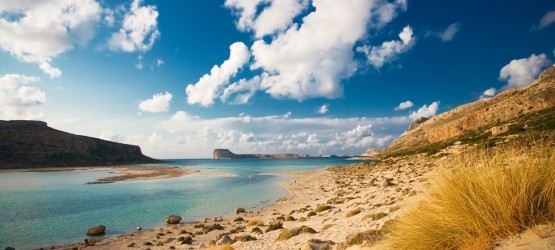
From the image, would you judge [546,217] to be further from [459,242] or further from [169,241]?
[169,241]

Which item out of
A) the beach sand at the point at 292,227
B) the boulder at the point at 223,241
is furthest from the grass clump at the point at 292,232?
the boulder at the point at 223,241

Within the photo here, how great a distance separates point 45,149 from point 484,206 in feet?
595

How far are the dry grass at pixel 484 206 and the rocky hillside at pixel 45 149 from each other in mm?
153698

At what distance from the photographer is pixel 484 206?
186 inches

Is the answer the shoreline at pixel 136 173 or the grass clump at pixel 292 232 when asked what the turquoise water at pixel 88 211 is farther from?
the shoreline at pixel 136 173

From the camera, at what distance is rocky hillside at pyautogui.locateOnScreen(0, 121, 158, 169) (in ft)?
410

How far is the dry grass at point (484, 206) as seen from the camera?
4469 mm

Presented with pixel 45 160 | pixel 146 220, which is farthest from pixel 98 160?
pixel 146 220

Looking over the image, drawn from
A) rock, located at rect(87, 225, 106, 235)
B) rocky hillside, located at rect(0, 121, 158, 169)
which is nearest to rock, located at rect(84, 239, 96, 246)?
rock, located at rect(87, 225, 106, 235)

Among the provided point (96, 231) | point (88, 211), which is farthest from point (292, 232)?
point (88, 211)

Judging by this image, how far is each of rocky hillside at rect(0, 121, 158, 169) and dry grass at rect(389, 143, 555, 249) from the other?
153698 millimetres

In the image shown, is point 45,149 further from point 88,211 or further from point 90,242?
point 90,242

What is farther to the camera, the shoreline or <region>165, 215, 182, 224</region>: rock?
the shoreline

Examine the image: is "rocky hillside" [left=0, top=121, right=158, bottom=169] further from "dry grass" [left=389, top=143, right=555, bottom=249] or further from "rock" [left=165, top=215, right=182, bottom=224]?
"dry grass" [left=389, top=143, right=555, bottom=249]
